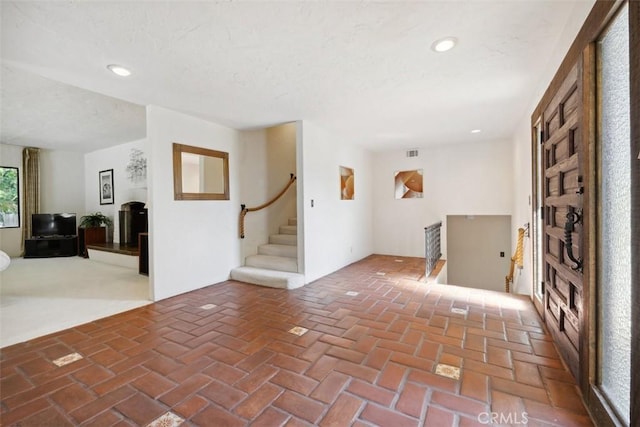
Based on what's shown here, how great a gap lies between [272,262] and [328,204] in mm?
1300

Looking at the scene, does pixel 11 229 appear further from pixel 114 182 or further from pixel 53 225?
pixel 114 182

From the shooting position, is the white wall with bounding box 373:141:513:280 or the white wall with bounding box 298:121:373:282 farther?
the white wall with bounding box 373:141:513:280

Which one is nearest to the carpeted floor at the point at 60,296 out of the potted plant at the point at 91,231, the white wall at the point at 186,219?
the white wall at the point at 186,219

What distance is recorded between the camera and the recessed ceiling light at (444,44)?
2.04 meters

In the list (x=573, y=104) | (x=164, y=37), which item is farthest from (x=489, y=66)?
(x=164, y=37)

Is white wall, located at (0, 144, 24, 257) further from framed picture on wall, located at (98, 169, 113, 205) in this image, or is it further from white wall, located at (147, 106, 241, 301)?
white wall, located at (147, 106, 241, 301)

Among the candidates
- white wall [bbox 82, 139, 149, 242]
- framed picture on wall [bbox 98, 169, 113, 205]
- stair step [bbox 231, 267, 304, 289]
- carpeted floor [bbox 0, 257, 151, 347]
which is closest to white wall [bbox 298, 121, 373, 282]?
stair step [bbox 231, 267, 304, 289]

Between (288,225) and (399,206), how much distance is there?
254 centimetres

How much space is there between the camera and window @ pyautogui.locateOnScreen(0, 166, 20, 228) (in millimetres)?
6277

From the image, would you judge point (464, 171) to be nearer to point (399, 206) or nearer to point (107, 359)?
point (399, 206)

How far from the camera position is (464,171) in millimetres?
5664

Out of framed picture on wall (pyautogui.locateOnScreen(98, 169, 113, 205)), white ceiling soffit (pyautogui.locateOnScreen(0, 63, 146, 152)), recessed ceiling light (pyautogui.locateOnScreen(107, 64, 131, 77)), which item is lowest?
framed picture on wall (pyautogui.locateOnScreen(98, 169, 113, 205))

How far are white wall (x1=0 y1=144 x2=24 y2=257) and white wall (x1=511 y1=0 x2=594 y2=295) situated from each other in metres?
9.62

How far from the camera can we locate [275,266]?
173 inches
